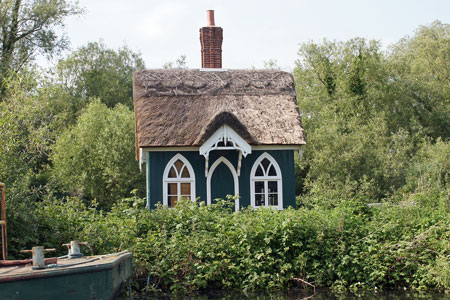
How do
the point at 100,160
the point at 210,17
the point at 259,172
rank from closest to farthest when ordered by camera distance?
1. the point at 259,172
2. the point at 210,17
3. the point at 100,160

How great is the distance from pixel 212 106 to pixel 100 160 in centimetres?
1623

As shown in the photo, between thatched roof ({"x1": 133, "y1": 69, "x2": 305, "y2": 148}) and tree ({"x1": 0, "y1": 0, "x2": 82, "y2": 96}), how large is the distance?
1411cm

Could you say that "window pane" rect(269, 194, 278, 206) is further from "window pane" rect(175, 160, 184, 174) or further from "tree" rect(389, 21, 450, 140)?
"tree" rect(389, 21, 450, 140)

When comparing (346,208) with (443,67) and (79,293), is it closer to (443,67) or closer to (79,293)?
(79,293)

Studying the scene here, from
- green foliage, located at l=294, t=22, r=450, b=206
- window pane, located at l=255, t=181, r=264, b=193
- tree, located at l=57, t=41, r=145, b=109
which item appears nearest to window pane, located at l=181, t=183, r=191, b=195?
window pane, located at l=255, t=181, r=264, b=193

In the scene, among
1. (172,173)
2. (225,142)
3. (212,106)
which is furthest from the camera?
(212,106)

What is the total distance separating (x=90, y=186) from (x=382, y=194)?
52.5 ft

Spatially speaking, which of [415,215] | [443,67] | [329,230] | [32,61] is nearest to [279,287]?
[329,230]

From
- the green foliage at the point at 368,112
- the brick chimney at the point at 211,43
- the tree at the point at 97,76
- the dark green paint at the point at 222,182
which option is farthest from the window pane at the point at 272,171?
the tree at the point at 97,76

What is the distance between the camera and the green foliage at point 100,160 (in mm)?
33688

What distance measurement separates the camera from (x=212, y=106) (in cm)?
1995

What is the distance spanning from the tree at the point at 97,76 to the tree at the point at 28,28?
11646 mm

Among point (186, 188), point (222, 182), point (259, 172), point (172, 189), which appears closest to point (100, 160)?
point (172, 189)

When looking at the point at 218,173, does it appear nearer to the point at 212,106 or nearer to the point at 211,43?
the point at 212,106
